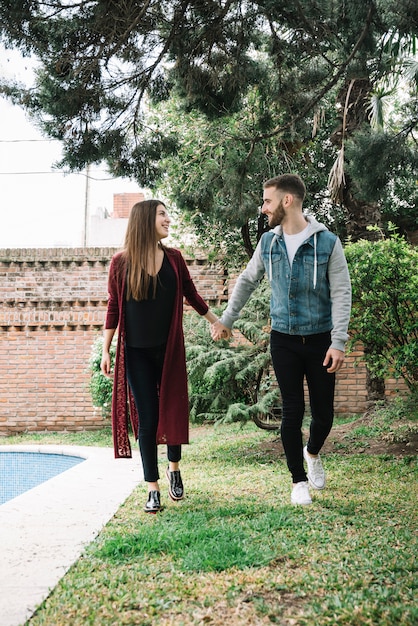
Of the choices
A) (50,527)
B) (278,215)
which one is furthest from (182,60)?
(50,527)

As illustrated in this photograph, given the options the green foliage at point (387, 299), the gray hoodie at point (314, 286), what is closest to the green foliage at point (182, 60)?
the gray hoodie at point (314, 286)

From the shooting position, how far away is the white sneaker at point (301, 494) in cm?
367

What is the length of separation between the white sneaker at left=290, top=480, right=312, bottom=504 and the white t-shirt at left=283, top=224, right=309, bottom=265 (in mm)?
1325

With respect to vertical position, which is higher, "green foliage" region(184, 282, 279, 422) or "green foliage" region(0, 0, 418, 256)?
"green foliage" region(0, 0, 418, 256)

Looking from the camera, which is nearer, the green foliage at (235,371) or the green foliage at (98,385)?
the green foliage at (235,371)

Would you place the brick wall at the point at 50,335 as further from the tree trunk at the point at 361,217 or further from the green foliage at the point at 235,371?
the green foliage at the point at 235,371

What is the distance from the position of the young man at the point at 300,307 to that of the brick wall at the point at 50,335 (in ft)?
23.3

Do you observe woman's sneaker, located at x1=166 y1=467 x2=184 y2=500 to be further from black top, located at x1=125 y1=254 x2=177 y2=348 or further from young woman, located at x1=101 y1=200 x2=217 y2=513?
black top, located at x1=125 y1=254 x2=177 y2=348

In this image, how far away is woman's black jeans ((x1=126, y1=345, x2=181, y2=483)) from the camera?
12.0 ft

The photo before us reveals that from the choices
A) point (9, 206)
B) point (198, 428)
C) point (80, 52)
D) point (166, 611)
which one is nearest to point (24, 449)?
point (198, 428)

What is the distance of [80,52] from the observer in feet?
13.5

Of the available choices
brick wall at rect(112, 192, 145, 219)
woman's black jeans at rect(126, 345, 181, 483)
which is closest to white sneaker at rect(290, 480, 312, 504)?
woman's black jeans at rect(126, 345, 181, 483)

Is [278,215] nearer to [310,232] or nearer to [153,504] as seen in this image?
[310,232]

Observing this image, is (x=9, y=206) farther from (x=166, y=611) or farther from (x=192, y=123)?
(x=166, y=611)
